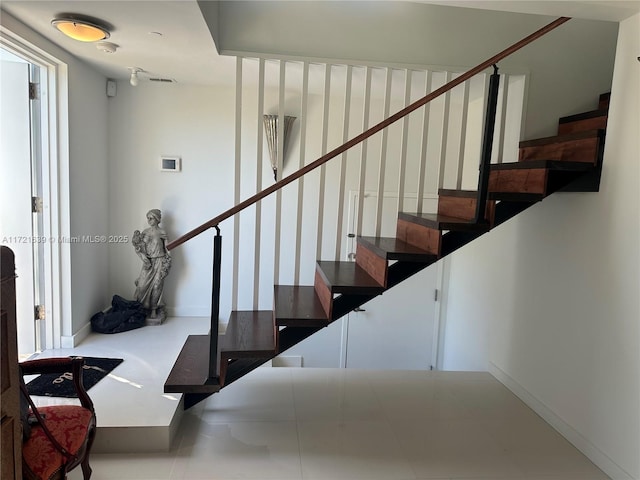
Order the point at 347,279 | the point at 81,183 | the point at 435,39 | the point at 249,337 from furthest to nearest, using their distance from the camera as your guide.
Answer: the point at 81,183, the point at 435,39, the point at 347,279, the point at 249,337

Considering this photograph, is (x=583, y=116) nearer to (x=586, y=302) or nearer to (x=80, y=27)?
(x=586, y=302)

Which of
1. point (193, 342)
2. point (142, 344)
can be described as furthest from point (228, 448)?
point (142, 344)

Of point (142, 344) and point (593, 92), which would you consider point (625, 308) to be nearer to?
point (593, 92)

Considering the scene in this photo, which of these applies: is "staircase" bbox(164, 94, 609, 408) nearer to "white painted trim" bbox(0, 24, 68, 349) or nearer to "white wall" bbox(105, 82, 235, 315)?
"white painted trim" bbox(0, 24, 68, 349)

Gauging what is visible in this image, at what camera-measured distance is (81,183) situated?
10.6ft

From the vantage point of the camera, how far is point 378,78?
329 centimetres

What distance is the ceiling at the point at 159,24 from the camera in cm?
207

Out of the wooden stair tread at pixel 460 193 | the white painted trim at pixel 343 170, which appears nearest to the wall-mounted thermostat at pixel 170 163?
the white painted trim at pixel 343 170

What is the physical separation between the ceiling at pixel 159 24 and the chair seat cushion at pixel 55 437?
1932mm

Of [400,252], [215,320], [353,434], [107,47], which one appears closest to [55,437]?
[215,320]

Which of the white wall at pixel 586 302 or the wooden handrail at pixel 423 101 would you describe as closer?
the white wall at pixel 586 302

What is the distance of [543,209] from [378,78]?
61.5 inches

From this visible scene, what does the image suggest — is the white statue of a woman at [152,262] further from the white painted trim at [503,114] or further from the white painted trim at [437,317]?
the white painted trim at [503,114]

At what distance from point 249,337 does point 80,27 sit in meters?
1.94
